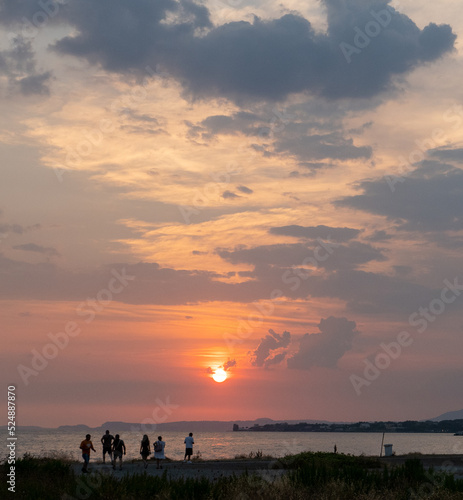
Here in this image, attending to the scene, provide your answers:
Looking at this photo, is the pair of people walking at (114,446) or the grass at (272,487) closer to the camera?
the grass at (272,487)

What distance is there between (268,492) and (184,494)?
86.8 inches

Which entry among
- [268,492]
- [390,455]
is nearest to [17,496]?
[268,492]

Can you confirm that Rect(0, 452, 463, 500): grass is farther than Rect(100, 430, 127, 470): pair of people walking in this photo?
No

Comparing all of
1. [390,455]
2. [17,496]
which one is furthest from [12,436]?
[390,455]

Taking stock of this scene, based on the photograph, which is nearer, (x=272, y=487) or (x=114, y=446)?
(x=272, y=487)

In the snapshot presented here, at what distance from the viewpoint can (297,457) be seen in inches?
1234

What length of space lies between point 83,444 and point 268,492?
536 inches

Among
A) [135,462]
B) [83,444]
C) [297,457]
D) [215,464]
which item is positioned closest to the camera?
[83,444]

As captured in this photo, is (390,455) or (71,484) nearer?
(71,484)

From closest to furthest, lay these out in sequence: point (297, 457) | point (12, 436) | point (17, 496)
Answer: point (17, 496) → point (12, 436) → point (297, 457)

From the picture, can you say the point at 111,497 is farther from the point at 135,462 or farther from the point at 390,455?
the point at 390,455

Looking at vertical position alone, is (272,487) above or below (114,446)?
above

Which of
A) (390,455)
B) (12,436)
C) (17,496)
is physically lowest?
(390,455)

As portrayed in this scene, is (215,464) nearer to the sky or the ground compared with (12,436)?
nearer to the ground
